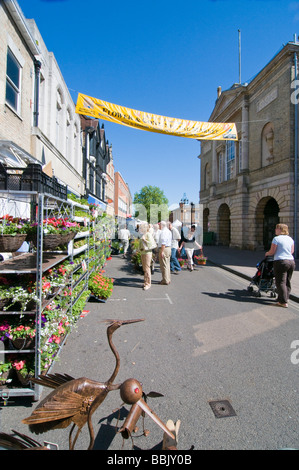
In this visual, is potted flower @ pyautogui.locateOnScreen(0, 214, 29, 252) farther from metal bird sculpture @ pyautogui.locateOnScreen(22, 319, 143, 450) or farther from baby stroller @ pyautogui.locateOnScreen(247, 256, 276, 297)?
baby stroller @ pyautogui.locateOnScreen(247, 256, 276, 297)

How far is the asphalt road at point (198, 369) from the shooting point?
2.19 metres

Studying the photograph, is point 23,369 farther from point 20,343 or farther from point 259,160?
point 259,160

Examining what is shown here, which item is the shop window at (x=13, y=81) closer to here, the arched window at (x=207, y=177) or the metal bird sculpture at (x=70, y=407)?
the metal bird sculpture at (x=70, y=407)

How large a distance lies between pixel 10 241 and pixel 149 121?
8.71 metres

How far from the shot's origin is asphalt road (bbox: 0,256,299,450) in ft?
7.20

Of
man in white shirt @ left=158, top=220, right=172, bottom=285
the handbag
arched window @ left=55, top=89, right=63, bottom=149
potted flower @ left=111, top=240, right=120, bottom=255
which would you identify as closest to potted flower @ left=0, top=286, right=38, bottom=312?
the handbag

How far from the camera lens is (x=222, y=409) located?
8.25 feet

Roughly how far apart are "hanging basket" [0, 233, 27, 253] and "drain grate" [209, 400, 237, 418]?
8.89 ft

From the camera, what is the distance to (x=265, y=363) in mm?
3412

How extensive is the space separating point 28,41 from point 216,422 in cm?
1208

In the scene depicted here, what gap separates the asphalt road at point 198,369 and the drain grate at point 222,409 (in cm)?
1
